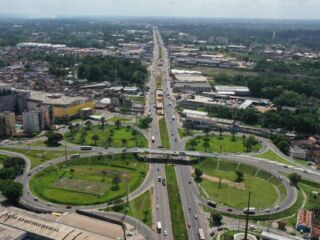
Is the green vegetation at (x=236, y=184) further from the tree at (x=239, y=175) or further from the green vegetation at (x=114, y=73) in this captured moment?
the green vegetation at (x=114, y=73)

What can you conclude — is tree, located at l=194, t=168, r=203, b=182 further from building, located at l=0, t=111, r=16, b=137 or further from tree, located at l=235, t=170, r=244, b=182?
building, located at l=0, t=111, r=16, b=137

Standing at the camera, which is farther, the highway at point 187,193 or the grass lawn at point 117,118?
the grass lawn at point 117,118

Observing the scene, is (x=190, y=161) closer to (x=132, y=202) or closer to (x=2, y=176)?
(x=132, y=202)

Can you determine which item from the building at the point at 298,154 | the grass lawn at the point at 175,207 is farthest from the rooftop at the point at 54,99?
the building at the point at 298,154

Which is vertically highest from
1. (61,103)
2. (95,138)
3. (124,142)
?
(61,103)

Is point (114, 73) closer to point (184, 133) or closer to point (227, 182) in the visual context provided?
point (184, 133)

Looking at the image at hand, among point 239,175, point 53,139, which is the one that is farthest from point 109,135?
point 239,175
